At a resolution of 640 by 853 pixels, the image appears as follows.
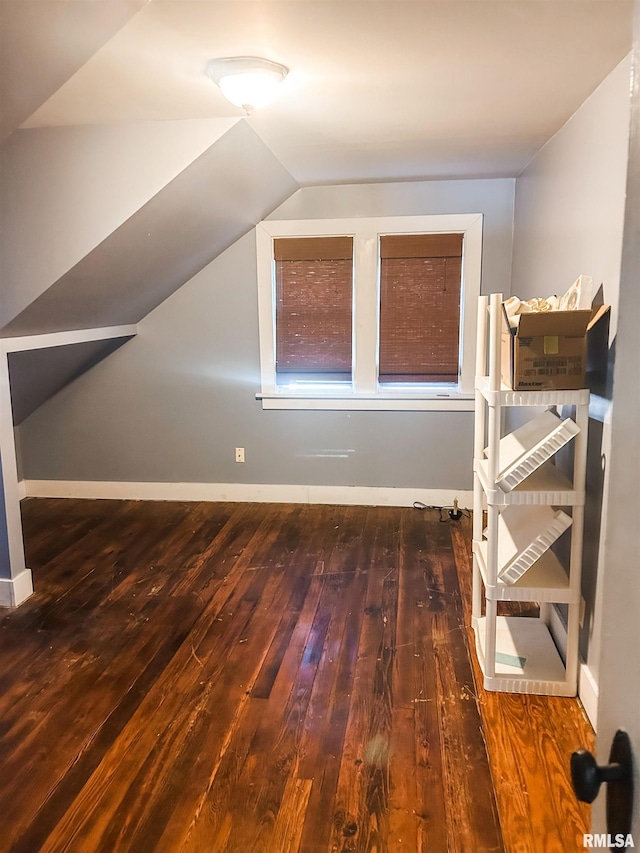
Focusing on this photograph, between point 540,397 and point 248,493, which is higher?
point 540,397

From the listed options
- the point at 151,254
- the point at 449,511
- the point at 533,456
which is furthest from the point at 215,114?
the point at 449,511

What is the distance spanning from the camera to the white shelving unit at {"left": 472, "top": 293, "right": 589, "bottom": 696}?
2018 millimetres

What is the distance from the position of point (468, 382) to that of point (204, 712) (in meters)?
2.65

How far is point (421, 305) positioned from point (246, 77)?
2.20m

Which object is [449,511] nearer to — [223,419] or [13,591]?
[223,419]

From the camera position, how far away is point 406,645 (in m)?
2.50

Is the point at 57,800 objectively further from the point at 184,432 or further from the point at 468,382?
the point at 468,382

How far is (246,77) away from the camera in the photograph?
1.93 metres

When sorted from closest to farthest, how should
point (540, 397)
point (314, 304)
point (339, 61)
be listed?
point (339, 61) → point (540, 397) → point (314, 304)

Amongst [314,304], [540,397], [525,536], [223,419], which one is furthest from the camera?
[223,419]

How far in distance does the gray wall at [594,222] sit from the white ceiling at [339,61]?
102 millimetres

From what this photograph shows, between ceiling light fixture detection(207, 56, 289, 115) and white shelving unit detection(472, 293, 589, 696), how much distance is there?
1.00 m

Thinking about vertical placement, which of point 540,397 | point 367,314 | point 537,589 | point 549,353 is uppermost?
point 367,314

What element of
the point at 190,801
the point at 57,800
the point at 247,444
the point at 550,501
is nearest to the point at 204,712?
the point at 190,801
